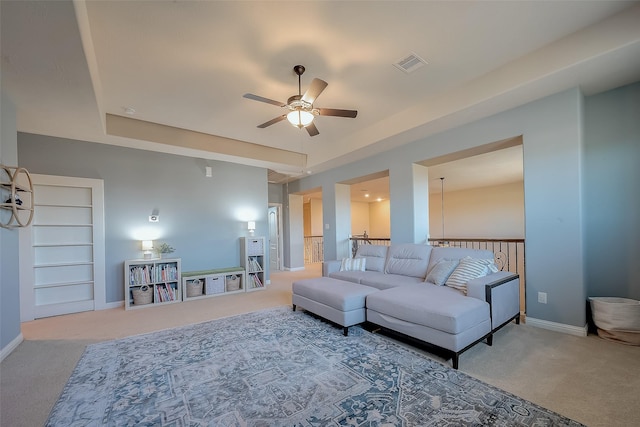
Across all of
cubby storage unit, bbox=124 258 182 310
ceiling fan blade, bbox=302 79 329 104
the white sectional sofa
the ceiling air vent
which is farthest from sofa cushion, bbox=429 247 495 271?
cubby storage unit, bbox=124 258 182 310

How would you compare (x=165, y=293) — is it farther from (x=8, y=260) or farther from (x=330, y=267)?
(x=330, y=267)

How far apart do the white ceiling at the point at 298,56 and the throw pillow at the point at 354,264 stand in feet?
7.04

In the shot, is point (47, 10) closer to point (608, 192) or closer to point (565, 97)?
point (565, 97)

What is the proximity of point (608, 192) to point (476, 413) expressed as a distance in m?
3.00

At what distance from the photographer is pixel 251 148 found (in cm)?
534

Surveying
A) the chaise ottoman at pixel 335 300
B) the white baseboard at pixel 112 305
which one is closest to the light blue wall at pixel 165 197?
the white baseboard at pixel 112 305

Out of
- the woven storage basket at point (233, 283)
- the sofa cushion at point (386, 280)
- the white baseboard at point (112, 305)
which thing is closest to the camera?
the sofa cushion at point (386, 280)

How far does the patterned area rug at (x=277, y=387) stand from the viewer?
1.70m

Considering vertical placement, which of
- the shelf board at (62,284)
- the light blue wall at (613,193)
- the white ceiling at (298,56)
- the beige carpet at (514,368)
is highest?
the white ceiling at (298,56)

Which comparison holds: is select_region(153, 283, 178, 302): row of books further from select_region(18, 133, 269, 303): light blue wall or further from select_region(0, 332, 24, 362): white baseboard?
select_region(0, 332, 24, 362): white baseboard

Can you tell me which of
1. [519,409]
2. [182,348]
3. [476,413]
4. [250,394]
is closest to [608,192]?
[519,409]

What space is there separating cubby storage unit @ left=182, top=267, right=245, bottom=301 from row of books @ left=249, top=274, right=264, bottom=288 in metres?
0.20

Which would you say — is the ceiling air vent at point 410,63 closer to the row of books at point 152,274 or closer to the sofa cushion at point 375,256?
the sofa cushion at point 375,256

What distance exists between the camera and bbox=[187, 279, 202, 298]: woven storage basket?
4766mm
